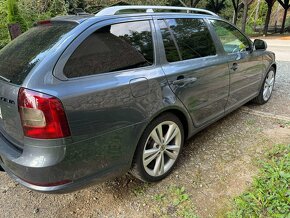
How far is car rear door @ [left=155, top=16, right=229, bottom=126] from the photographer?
2.58 m

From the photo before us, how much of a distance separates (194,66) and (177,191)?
1309mm

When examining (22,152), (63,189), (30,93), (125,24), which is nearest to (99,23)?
(125,24)

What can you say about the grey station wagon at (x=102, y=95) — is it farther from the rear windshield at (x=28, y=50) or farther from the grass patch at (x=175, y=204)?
the grass patch at (x=175, y=204)

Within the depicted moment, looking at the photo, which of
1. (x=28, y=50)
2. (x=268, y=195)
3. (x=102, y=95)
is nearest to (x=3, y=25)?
(x=28, y=50)

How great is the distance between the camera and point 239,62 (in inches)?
141

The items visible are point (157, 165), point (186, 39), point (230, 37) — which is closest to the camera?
point (157, 165)

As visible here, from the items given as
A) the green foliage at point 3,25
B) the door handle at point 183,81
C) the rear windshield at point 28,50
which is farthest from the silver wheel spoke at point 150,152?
the green foliage at point 3,25

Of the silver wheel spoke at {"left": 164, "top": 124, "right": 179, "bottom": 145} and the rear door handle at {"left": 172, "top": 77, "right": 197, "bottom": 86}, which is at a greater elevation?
the rear door handle at {"left": 172, "top": 77, "right": 197, "bottom": 86}

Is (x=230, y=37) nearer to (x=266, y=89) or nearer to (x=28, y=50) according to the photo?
(x=266, y=89)

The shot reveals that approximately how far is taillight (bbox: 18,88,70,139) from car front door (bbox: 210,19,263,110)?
7.85 feet

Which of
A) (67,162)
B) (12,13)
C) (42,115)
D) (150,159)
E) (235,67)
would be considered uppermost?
(12,13)

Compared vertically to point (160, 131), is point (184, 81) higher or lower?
higher

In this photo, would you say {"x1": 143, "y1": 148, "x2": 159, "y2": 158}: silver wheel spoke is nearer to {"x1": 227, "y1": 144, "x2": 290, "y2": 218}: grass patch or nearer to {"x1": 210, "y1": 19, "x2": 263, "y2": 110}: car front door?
{"x1": 227, "y1": 144, "x2": 290, "y2": 218}: grass patch

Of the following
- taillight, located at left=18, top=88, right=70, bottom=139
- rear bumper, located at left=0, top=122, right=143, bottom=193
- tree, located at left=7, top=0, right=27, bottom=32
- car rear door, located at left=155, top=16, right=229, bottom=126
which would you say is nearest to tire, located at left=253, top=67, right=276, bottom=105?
car rear door, located at left=155, top=16, right=229, bottom=126
